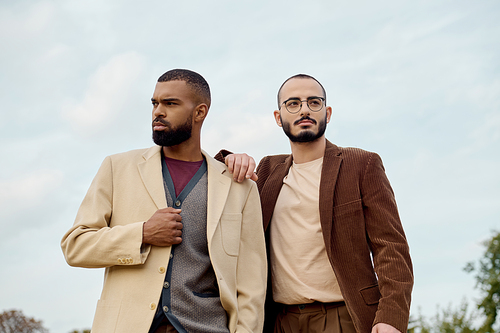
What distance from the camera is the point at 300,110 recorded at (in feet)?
16.0

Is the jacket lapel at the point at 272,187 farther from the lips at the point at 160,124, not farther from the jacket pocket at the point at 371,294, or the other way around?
the lips at the point at 160,124

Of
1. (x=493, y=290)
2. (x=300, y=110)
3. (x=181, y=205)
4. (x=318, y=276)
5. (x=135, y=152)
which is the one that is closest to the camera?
(x=181, y=205)

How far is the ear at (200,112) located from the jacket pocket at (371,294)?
6.49ft

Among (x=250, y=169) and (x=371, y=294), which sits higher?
(x=250, y=169)

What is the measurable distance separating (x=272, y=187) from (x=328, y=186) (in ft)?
2.04

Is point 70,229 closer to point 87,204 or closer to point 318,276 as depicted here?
point 87,204

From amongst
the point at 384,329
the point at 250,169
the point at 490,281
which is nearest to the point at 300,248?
the point at 250,169

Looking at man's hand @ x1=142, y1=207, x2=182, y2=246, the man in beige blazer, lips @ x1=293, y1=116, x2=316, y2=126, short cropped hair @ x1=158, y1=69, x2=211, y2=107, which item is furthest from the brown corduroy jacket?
man's hand @ x1=142, y1=207, x2=182, y2=246

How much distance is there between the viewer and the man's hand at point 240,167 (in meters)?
4.21

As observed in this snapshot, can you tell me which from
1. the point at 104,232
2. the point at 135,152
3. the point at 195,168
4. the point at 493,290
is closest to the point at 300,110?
the point at 195,168

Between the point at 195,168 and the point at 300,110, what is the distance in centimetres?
134

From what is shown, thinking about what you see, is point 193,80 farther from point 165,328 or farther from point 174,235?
point 165,328

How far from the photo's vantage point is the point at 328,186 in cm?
457

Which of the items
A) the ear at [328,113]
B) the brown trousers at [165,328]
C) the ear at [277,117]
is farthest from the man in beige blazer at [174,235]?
the ear at [328,113]
